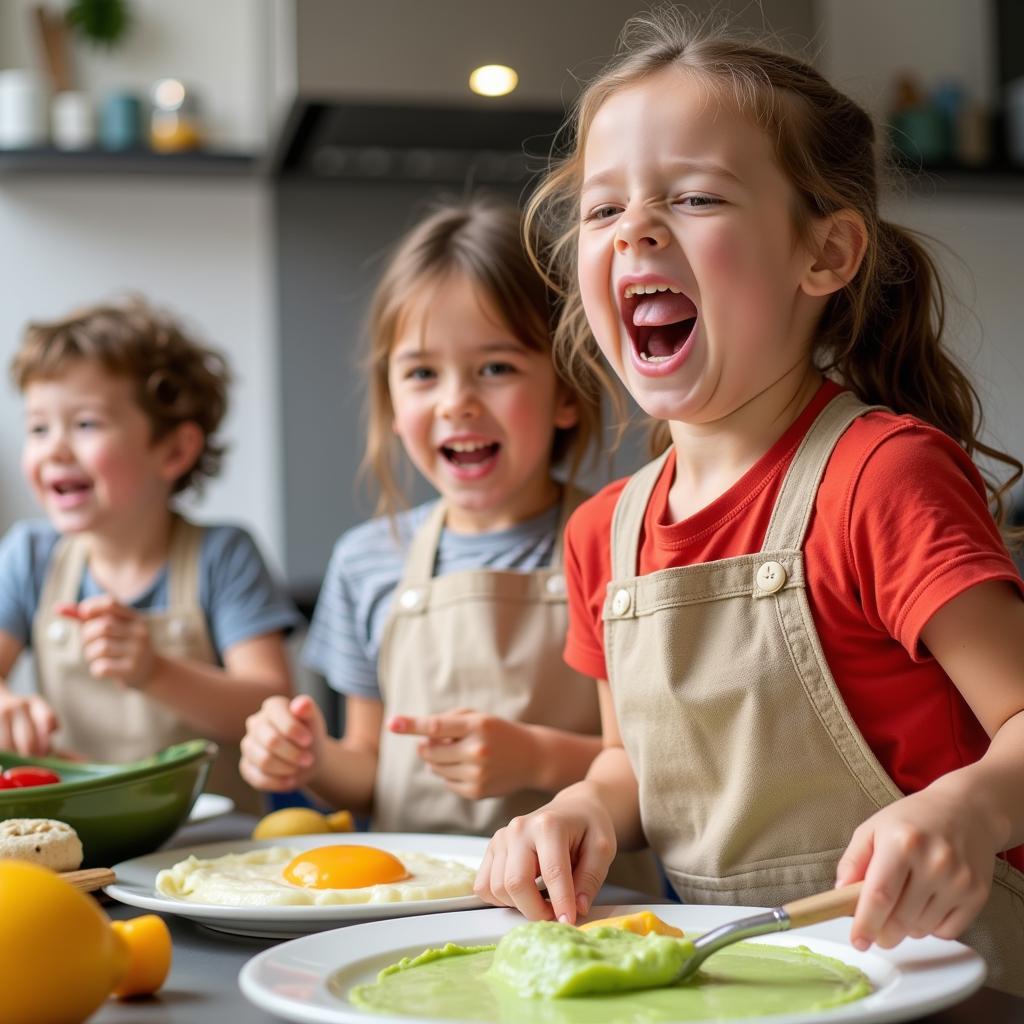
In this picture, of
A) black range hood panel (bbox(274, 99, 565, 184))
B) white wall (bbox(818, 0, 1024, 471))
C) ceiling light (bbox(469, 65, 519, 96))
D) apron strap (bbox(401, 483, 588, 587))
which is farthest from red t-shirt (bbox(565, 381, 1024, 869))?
white wall (bbox(818, 0, 1024, 471))

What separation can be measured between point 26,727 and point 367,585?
1.30 ft

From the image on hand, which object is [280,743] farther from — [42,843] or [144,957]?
[144,957]

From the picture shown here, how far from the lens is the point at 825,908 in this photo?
2.14 feet

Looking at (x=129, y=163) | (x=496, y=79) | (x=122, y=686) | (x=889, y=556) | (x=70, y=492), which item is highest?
(x=496, y=79)

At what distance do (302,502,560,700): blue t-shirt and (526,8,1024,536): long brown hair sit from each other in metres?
0.49

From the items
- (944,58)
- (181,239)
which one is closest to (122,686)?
(181,239)

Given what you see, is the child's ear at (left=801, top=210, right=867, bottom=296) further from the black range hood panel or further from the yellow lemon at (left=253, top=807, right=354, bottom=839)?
the black range hood panel

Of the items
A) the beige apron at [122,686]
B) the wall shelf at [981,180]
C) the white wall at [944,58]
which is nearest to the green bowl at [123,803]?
the beige apron at [122,686]

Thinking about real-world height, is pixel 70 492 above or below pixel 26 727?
above

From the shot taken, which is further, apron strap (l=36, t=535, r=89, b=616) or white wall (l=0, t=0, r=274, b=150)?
white wall (l=0, t=0, r=274, b=150)

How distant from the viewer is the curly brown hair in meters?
1.84

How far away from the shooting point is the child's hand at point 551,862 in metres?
0.80

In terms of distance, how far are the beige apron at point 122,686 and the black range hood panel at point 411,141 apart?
Answer: 1141mm

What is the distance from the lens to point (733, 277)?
0.92 meters
